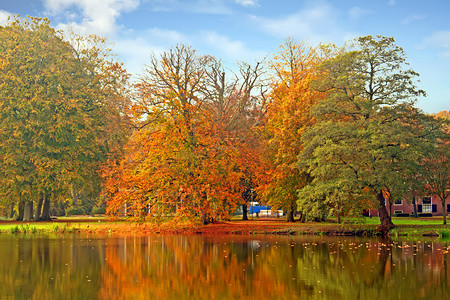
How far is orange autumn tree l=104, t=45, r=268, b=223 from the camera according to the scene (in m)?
42.7

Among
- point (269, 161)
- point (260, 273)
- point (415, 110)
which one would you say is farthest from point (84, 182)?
point (260, 273)

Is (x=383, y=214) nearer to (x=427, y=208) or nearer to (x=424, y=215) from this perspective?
(x=424, y=215)

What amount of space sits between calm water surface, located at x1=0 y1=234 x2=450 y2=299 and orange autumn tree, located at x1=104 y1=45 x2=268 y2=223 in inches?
525

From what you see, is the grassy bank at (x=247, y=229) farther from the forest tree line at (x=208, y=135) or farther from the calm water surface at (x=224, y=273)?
the calm water surface at (x=224, y=273)

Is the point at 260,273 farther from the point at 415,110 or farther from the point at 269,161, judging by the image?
the point at 269,161

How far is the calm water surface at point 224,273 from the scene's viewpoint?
14695 millimetres

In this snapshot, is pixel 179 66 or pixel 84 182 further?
pixel 84 182

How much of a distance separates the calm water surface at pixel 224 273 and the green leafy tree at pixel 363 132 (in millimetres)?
10531

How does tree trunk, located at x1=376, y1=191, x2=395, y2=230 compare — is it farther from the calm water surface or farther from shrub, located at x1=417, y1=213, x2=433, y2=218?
shrub, located at x1=417, y1=213, x2=433, y2=218

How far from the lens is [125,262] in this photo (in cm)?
2230

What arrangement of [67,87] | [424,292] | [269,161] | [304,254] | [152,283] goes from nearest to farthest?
1. [424,292]
2. [152,283]
3. [304,254]
4. [269,161]
5. [67,87]

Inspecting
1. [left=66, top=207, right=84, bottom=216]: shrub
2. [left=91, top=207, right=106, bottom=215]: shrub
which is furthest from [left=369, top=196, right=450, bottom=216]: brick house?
[left=66, top=207, right=84, bottom=216]: shrub

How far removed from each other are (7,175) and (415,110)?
42111 millimetres

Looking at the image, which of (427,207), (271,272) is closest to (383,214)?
(271,272)
